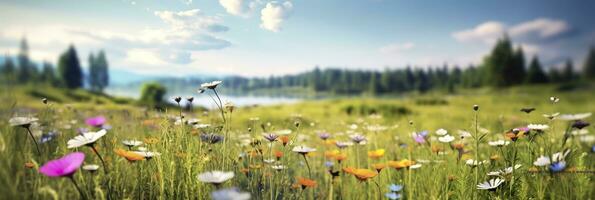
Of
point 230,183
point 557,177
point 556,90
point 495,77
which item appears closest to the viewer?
point 230,183

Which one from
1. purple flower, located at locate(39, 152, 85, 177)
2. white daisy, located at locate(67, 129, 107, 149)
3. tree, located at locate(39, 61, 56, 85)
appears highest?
tree, located at locate(39, 61, 56, 85)

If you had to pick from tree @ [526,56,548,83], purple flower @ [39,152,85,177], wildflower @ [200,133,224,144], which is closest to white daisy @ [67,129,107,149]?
purple flower @ [39,152,85,177]

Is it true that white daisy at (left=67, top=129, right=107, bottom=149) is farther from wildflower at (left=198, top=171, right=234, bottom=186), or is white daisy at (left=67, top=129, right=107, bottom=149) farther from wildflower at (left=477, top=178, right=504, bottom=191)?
wildflower at (left=477, top=178, right=504, bottom=191)

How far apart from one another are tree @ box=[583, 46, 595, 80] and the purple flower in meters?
74.9

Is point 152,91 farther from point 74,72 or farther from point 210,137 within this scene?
point 210,137

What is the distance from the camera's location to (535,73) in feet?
214

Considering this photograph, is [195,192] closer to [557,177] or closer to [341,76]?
[557,177]

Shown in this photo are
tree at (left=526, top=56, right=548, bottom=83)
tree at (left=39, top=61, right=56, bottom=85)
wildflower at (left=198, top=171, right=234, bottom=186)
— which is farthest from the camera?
tree at (left=526, top=56, right=548, bottom=83)

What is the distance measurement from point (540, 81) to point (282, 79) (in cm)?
6257

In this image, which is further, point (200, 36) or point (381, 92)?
point (381, 92)

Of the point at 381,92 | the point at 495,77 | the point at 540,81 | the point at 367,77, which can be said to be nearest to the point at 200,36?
the point at 495,77

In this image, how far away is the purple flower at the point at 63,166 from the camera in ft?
4.09

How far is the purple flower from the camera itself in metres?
1.25

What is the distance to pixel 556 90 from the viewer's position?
5000 cm
